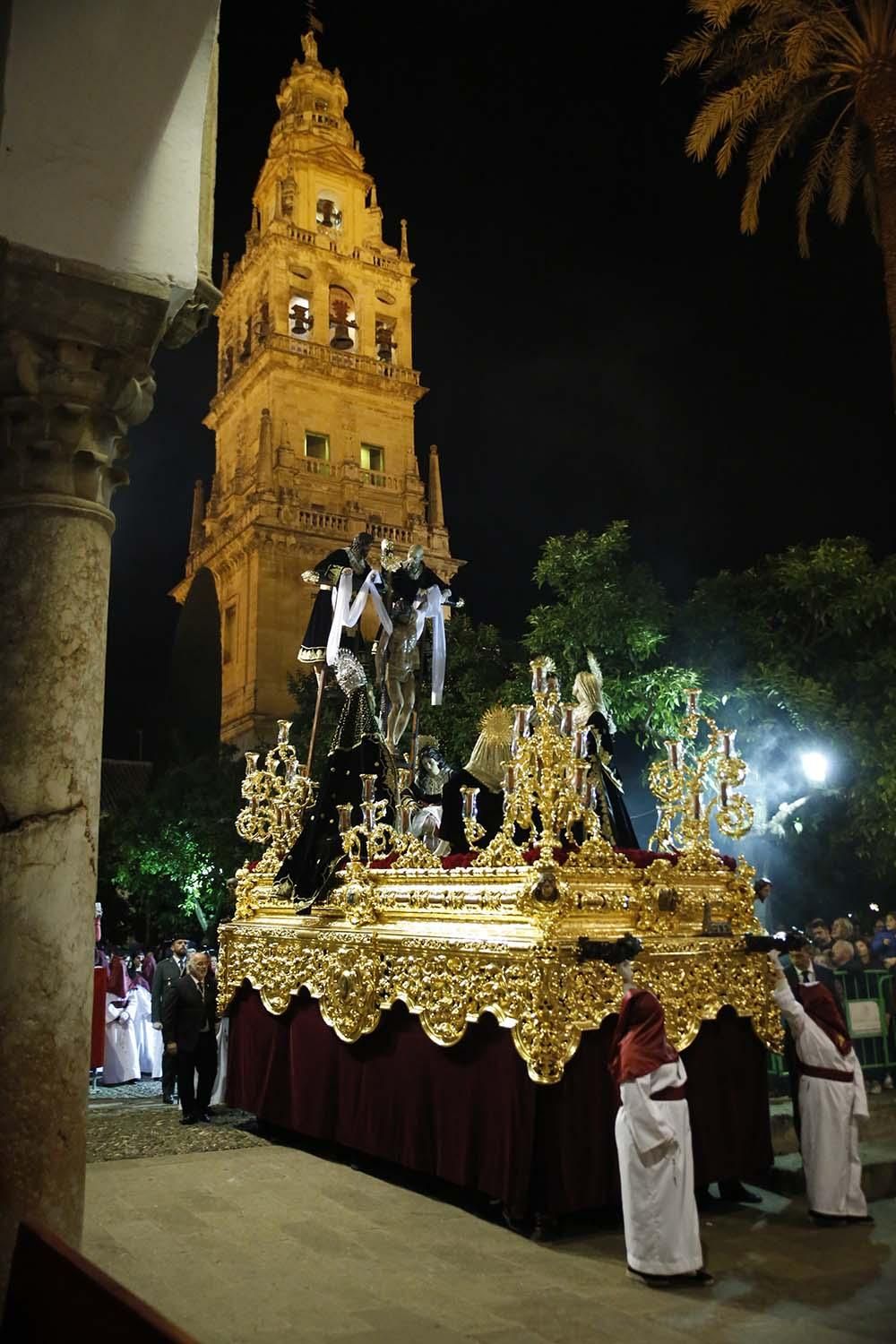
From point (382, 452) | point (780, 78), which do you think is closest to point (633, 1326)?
point (780, 78)

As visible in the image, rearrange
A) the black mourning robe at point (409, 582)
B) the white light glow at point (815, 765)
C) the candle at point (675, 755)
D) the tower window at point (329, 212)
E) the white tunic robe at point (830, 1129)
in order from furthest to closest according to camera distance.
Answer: the tower window at point (329, 212) → the white light glow at point (815, 765) → the black mourning robe at point (409, 582) → the candle at point (675, 755) → the white tunic robe at point (830, 1129)

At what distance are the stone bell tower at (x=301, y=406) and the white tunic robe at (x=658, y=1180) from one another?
99.4 ft

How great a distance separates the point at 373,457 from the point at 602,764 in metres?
33.2

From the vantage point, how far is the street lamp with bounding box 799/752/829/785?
14773mm

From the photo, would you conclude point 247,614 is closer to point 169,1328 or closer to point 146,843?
point 146,843

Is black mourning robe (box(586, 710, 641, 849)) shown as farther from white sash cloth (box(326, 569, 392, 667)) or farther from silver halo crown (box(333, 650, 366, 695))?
silver halo crown (box(333, 650, 366, 695))

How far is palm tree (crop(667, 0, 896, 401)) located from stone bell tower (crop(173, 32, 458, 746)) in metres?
24.3

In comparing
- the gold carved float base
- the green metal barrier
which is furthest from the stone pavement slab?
the green metal barrier

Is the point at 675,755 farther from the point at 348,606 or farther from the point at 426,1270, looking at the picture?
the point at 348,606

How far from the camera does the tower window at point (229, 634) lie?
126ft

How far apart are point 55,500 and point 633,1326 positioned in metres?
4.50

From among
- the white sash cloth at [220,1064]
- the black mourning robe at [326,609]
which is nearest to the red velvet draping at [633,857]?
the black mourning robe at [326,609]

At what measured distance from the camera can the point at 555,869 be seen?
719 cm

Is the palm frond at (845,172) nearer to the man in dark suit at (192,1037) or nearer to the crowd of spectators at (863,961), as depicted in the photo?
the crowd of spectators at (863,961)
